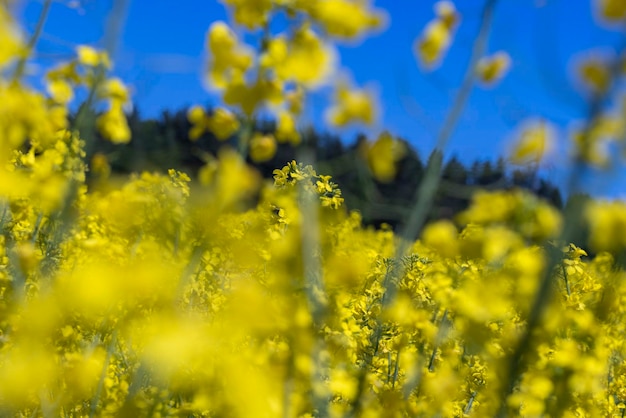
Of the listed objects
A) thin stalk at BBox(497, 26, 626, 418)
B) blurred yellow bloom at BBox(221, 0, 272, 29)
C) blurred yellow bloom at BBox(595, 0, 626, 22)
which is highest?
blurred yellow bloom at BBox(595, 0, 626, 22)

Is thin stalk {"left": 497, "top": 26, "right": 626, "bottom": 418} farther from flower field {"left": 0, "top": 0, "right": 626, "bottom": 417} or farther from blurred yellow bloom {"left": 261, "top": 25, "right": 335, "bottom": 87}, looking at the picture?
blurred yellow bloom {"left": 261, "top": 25, "right": 335, "bottom": 87}

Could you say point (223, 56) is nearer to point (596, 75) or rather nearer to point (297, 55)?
point (297, 55)

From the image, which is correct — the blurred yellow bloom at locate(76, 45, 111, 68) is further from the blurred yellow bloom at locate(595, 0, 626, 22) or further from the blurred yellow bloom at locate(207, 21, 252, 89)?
the blurred yellow bloom at locate(595, 0, 626, 22)

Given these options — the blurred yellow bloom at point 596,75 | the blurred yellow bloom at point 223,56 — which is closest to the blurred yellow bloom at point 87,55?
the blurred yellow bloom at point 223,56

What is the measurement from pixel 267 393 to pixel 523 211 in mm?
1020

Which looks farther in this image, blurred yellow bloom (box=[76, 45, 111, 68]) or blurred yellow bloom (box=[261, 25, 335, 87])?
blurred yellow bloom (box=[76, 45, 111, 68])

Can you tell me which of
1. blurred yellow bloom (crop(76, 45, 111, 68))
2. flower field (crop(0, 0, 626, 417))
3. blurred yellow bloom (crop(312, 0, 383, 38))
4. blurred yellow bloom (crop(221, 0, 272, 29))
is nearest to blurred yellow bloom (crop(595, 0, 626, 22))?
flower field (crop(0, 0, 626, 417))

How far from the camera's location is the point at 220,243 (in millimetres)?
1289

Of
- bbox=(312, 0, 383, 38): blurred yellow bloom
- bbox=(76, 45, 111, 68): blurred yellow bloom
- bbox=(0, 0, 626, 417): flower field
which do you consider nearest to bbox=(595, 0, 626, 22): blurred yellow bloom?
bbox=(0, 0, 626, 417): flower field

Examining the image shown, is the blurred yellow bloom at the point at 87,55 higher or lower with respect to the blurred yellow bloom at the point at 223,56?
higher

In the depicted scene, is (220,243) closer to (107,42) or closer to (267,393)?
(267,393)

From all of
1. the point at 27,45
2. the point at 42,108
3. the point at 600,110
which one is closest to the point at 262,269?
the point at 42,108

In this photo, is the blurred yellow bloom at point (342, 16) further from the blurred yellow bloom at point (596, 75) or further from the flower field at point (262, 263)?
the blurred yellow bloom at point (596, 75)

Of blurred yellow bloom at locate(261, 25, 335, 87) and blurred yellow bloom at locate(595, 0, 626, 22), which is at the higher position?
blurred yellow bloom at locate(595, 0, 626, 22)
